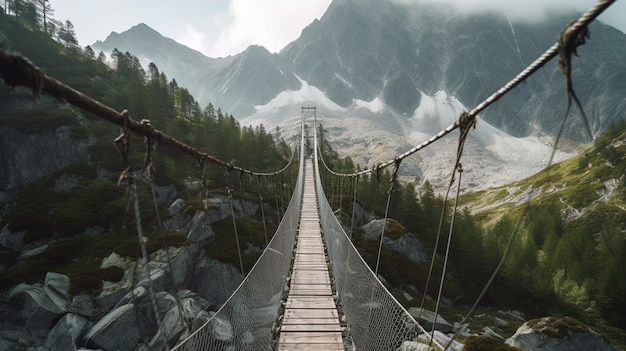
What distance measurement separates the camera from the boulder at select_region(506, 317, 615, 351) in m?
10.6

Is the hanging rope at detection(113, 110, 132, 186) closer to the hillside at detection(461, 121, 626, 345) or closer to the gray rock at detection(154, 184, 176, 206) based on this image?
the hillside at detection(461, 121, 626, 345)

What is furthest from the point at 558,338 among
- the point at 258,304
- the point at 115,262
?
the point at 115,262

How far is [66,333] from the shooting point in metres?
9.12

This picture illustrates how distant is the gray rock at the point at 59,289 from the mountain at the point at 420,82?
66.6m

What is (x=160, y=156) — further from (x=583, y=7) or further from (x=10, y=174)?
(x=583, y=7)

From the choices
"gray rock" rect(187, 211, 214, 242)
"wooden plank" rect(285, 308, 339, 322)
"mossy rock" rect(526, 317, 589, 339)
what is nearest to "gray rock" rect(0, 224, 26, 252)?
"gray rock" rect(187, 211, 214, 242)

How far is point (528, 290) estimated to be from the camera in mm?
23219

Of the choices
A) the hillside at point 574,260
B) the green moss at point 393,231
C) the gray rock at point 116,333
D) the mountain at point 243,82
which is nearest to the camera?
the gray rock at point 116,333

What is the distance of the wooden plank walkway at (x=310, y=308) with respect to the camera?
5.02 meters

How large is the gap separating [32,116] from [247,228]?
88.9 feet

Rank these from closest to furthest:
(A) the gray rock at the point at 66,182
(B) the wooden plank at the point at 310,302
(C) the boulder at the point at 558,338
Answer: (B) the wooden plank at the point at 310,302 → (C) the boulder at the point at 558,338 → (A) the gray rock at the point at 66,182

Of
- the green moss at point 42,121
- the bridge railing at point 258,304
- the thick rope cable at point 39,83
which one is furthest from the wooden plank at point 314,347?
the green moss at point 42,121

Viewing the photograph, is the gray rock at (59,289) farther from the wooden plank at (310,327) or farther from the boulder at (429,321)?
the boulder at (429,321)

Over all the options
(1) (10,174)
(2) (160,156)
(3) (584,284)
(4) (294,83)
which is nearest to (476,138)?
(4) (294,83)
